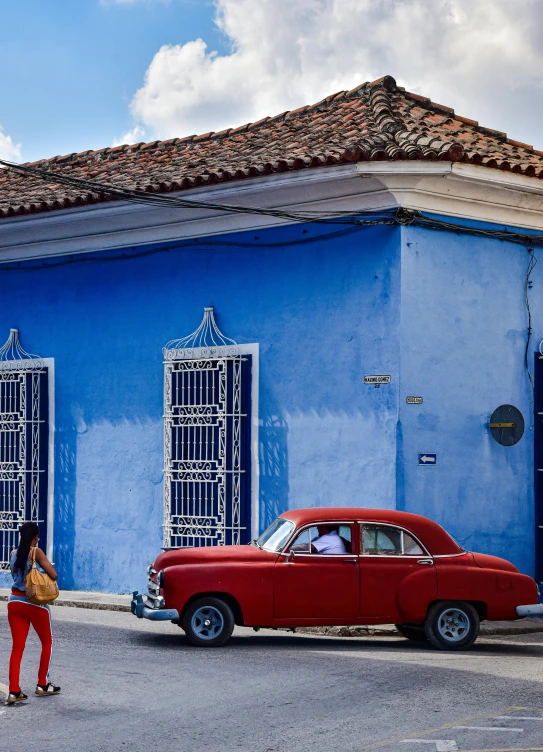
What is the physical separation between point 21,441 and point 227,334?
12.0 ft

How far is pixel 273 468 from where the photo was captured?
14289mm

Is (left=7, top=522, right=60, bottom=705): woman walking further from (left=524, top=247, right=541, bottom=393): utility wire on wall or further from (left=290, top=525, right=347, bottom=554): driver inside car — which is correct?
(left=524, top=247, right=541, bottom=393): utility wire on wall

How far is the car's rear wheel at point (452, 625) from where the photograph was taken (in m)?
11.2

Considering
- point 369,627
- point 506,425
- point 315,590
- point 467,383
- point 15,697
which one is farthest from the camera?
point 506,425

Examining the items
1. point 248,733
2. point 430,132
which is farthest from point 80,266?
point 248,733

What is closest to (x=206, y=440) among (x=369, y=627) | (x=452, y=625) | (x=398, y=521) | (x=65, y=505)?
(x=65, y=505)

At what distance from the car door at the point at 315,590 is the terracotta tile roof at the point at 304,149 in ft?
14.2

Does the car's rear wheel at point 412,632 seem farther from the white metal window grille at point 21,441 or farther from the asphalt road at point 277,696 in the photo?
the white metal window grille at point 21,441

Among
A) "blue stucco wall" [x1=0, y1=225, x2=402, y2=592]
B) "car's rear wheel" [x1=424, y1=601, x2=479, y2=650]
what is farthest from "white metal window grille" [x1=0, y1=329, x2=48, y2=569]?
"car's rear wheel" [x1=424, y1=601, x2=479, y2=650]

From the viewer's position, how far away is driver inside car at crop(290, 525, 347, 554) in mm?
11211

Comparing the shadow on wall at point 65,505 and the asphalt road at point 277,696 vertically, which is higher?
the shadow on wall at point 65,505

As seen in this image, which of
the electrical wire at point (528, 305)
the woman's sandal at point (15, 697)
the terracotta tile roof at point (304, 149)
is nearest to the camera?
the woman's sandal at point (15, 697)

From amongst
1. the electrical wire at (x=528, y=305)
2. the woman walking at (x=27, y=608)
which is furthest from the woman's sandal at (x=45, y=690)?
the electrical wire at (x=528, y=305)

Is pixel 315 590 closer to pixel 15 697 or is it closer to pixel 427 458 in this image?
pixel 427 458
